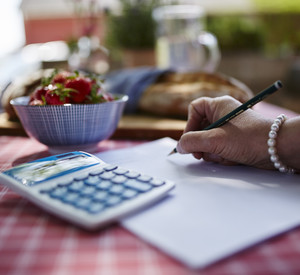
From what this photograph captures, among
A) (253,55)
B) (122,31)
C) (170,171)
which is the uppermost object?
(122,31)

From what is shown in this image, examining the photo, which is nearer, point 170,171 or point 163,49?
point 170,171

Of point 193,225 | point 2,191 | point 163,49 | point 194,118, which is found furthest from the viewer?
point 163,49

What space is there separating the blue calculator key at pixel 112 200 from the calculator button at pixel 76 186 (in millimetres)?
50

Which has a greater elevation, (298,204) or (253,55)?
(298,204)

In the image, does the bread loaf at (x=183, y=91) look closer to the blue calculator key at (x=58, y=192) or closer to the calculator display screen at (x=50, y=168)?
the calculator display screen at (x=50, y=168)

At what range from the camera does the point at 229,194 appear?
0.49 m

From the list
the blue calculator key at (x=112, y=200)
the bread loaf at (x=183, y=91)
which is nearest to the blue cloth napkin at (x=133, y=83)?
the bread loaf at (x=183, y=91)

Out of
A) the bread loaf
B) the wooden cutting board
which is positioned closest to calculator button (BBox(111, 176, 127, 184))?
the wooden cutting board

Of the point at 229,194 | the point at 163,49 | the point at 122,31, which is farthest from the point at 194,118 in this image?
the point at 122,31

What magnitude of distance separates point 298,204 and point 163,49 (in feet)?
4.28

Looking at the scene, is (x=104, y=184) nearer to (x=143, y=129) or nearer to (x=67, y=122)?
(x=67, y=122)

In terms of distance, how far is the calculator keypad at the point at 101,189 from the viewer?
42 centimetres

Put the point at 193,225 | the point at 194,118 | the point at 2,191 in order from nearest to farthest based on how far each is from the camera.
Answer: the point at 193,225, the point at 2,191, the point at 194,118

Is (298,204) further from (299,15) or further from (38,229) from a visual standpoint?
(299,15)
